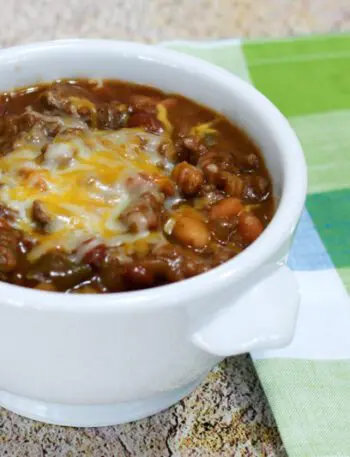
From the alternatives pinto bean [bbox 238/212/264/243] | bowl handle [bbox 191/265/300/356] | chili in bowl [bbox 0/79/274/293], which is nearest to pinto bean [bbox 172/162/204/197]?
chili in bowl [bbox 0/79/274/293]

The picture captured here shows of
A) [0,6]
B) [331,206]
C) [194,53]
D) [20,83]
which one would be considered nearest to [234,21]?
[194,53]

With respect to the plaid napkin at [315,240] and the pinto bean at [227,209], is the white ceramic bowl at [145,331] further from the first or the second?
the plaid napkin at [315,240]

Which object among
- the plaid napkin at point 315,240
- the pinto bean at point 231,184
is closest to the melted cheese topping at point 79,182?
the pinto bean at point 231,184

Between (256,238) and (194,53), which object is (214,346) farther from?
(194,53)

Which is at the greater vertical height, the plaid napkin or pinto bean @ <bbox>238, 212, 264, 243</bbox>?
pinto bean @ <bbox>238, 212, 264, 243</bbox>

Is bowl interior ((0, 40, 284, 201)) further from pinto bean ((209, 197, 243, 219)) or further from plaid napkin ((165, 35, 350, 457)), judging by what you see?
plaid napkin ((165, 35, 350, 457))

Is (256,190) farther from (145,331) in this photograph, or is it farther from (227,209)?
(145,331)
